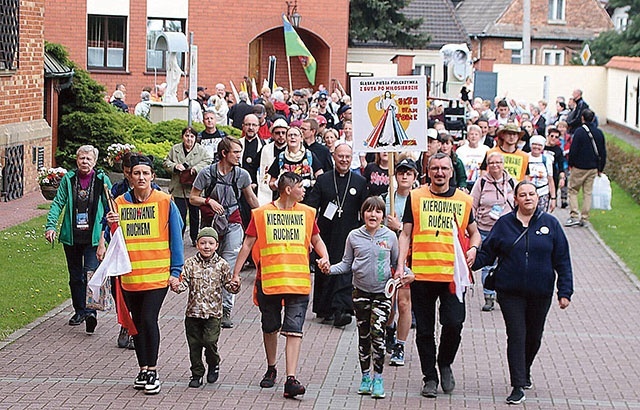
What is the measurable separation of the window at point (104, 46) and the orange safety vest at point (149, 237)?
105 feet

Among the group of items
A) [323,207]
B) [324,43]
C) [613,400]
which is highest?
[324,43]

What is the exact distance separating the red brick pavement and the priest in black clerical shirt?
249 mm

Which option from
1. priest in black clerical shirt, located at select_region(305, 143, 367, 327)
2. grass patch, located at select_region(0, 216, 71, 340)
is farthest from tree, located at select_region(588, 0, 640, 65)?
priest in black clerical shirt, located at select_region(305, 143, 367, 327)

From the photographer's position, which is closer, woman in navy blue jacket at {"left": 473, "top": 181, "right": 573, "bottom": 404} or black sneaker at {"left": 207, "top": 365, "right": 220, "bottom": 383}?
woman in navy blue jacket at {"left": 473, "top": 181, "right": 573, "bottom": 404}

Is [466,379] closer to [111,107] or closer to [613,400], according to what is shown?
[613,400]

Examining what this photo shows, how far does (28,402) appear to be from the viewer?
8.69m

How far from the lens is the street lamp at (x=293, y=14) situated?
4075 centimetres

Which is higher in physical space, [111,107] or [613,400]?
[111,107]

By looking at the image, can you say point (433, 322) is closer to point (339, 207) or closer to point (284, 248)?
point (284, 248)

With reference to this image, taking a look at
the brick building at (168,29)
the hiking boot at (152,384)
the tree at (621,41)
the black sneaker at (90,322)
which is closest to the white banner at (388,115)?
the black sneaker at (90,322)

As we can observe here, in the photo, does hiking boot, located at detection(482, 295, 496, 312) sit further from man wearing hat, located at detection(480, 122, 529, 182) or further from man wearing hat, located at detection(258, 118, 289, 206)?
man wearing hat, located at detection(258, 118, 289, 206)

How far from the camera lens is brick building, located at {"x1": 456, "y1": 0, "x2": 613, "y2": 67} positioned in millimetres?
67750

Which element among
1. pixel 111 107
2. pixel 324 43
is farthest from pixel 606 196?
pixel 324 43

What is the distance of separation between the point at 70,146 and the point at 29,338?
43.1 ft
